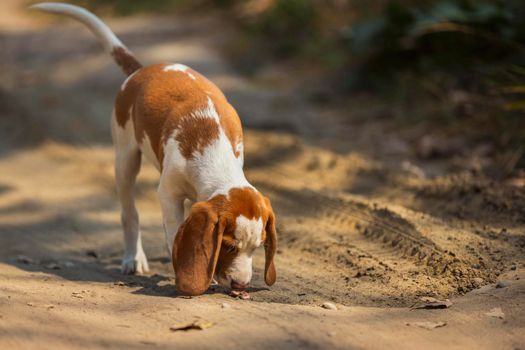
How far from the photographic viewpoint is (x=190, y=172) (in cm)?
498

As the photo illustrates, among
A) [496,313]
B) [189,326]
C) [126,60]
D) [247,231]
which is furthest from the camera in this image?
[126,60]

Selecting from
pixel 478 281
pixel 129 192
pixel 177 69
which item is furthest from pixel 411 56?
pixel 478 281

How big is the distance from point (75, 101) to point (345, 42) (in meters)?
3.70

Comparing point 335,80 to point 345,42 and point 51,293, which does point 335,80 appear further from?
point 51,293

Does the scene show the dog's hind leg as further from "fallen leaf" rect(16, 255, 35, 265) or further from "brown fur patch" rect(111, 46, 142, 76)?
"fallen leaf" rect(16, 255, 35, 265)

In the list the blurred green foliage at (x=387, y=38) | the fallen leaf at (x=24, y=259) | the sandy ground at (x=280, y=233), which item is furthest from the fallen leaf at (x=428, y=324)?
the blurred green foliage at (x=387, y=38)

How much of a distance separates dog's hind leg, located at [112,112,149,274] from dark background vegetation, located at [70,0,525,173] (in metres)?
3.53

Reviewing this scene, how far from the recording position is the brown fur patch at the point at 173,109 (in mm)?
5102

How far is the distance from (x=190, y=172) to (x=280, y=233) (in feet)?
5.43

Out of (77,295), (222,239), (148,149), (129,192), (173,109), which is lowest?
(77,295)

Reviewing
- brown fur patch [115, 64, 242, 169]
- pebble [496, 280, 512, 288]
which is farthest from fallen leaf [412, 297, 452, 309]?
brown fur patch [115, 64, 242, 169]

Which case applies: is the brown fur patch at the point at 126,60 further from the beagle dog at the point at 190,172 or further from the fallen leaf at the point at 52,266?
the fallen leaf at the point at 52,266

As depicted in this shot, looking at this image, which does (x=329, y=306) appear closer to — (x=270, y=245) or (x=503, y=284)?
(x=270, y=245)

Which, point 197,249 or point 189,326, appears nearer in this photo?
point 189,326
